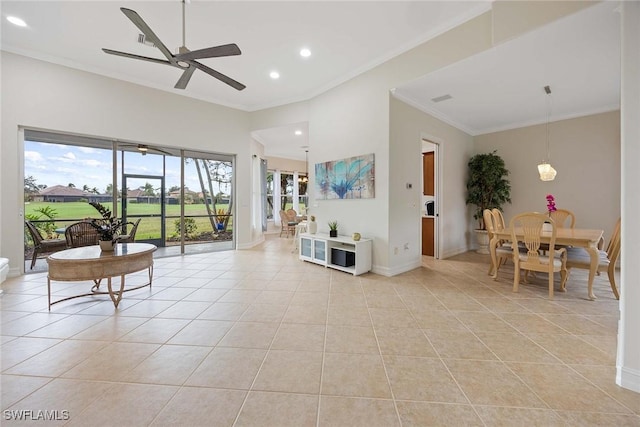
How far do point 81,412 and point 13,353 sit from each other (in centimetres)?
115

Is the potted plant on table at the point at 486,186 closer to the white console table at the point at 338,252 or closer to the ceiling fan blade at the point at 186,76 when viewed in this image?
the white console table at the point at 338,252

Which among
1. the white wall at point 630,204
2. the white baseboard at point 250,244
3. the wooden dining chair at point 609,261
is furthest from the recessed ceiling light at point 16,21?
the wooden dining chair at point 609,261

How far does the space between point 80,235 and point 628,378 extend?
252 inches

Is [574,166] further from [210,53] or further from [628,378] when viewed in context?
[210,53]

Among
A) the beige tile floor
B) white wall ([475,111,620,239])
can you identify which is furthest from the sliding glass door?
white wall ([475,111,620,239])

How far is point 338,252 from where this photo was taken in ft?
13.3

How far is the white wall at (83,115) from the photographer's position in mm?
3625

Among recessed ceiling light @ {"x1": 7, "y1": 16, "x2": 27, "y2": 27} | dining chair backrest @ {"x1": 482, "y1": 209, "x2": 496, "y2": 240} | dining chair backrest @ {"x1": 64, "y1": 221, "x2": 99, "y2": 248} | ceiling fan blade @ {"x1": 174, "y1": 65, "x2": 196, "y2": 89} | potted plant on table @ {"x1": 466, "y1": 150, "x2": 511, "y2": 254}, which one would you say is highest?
recessed ceiling light @ {"x1": 7, "y1": 16, "x2": 27, "y2": 27}

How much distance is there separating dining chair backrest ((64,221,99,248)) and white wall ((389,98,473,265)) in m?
5.00

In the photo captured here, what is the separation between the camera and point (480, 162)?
5.60m

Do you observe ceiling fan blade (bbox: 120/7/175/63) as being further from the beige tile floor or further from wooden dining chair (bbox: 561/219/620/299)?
wooden dining chair (bbox: 561/219/620/299)

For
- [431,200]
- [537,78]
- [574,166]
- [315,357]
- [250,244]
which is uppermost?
[537,78]

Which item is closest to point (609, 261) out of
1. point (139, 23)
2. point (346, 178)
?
point (346, 178)

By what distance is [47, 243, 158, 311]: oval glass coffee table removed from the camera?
238 centimetres
